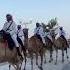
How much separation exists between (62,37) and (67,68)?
6.20 m

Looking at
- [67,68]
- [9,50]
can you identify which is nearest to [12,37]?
[9,50]

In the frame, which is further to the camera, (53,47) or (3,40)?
(53,47)

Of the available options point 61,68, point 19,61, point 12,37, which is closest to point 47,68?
point 61,68

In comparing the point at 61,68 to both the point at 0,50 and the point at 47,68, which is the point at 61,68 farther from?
the point at 0,50

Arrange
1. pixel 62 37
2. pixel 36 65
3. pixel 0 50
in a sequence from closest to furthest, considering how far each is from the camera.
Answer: pixel 0 50 → pixel 36 65 → pixel 62 37

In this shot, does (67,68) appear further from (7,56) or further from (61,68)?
(7,56)

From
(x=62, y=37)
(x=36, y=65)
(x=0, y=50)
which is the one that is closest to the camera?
(x=0, y=50)

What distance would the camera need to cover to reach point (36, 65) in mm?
24125

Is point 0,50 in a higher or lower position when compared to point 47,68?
higher

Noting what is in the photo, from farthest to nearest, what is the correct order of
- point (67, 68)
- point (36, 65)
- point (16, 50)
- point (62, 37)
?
point (62, 37)
point (36, 65)
point (67, 68)
point (16, 50)

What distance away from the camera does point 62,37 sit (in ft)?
93.2

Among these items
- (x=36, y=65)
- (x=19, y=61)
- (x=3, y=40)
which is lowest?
(x=36, y=65)

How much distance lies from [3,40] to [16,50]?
53.9 inches

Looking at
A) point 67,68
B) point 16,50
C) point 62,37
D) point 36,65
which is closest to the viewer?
point 16,50
